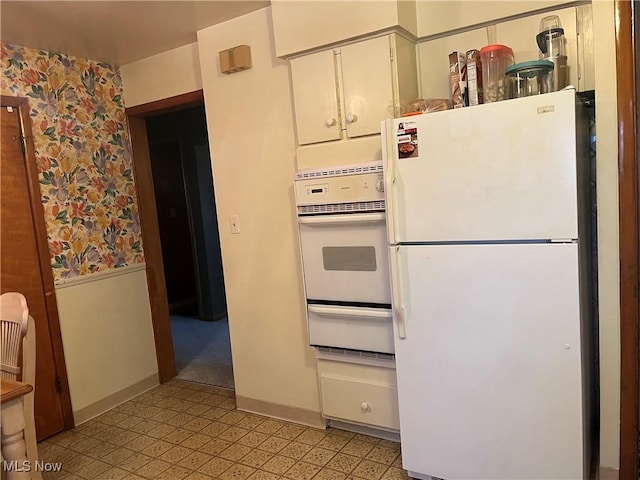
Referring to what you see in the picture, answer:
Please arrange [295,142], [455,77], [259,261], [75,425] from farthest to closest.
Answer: [75,425], [259,261], [295,142], [455,77]

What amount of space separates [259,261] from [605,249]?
71.2 inches

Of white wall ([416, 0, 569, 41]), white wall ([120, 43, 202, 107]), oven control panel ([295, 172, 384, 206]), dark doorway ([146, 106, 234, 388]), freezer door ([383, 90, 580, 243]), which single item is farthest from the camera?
dark doorway ([146, 106, 234, 388])

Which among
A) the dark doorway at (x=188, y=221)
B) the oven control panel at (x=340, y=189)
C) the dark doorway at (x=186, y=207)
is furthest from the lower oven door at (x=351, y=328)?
the dark doorway at (x=186, y=207)

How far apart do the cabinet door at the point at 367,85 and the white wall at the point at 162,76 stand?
120 cm

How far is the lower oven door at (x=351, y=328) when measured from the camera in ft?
7.59

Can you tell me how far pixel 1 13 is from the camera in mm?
2381

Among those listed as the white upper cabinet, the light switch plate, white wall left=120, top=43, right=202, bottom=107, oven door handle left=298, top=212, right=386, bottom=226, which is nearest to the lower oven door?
oven door handle left=298, top=212, right=386, bottom=226

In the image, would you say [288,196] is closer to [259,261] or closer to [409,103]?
[259,261]

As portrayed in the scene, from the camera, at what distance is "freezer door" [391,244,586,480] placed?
1750mm

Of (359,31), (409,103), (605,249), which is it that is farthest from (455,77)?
(605,249)

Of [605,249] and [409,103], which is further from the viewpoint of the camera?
[409,103]

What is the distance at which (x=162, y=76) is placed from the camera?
3.24 m

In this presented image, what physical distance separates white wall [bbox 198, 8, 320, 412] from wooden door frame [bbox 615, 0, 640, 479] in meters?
1.54

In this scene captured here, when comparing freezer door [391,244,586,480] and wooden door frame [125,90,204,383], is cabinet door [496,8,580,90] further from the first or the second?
wooden door frame [125,90,204,383]
